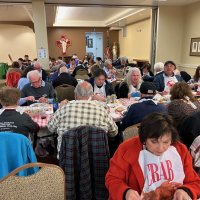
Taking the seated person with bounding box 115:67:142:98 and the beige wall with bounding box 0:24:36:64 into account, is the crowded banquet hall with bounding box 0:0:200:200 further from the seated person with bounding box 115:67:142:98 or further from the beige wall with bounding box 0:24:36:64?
the beige wall with bounding box 0:24:36:64

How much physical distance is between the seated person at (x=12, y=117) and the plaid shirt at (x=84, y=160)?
0.49 metres

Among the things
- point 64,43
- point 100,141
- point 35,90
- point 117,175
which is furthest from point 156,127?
point 64,43

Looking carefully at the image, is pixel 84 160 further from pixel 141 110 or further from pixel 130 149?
pixel 141 110

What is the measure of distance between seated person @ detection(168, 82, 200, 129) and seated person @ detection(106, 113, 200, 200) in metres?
0.77

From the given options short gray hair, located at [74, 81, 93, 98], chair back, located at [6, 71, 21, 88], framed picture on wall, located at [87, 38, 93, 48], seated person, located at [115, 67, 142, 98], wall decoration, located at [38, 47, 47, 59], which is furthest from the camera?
framed picture on wall, located at [87, 38, 93, 48]

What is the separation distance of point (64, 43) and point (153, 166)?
12.2 metres

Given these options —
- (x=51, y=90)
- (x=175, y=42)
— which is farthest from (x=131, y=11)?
(x=51, y=90)

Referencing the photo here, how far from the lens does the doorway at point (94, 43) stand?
1319 cm

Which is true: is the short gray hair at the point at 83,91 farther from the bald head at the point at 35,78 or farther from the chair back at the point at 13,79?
the chair back at the point at 13,79

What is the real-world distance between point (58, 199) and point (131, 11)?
803 centimetres

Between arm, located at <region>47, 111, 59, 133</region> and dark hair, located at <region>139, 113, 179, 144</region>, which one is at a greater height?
dark hair, located at <region>139, 113, 179, 144</region>

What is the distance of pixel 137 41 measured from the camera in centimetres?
1073

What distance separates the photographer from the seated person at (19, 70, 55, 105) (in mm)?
3312

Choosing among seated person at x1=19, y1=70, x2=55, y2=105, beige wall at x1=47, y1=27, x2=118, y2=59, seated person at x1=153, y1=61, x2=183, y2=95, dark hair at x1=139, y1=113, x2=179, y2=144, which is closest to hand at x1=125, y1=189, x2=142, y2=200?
dark hair at x1=139, y1=113, x2=179, y2=144
